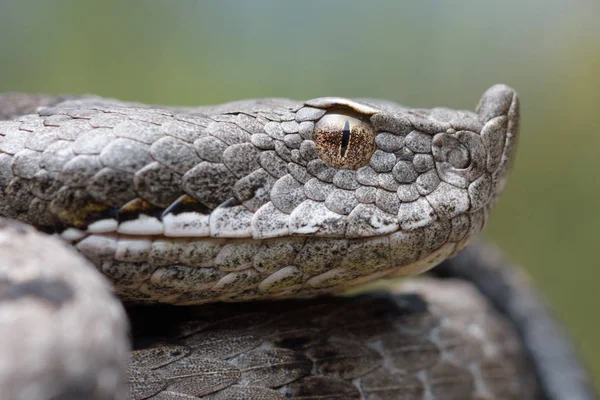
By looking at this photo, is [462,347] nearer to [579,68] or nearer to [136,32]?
[579,68]

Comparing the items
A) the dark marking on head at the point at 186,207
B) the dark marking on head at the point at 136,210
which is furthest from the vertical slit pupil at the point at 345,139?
the dark marking on head at the point at 136,210

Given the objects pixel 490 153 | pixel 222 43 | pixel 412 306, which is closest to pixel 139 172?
pixel 490 153

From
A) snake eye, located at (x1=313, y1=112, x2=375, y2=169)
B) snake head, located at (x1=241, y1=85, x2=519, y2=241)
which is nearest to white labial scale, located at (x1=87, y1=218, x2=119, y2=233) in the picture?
snake head, located at (x1=241, y1=85, x2=519, y2=241)

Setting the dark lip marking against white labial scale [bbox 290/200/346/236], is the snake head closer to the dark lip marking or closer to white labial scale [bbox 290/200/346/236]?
white labial scale [bbox 290/200/346/236]

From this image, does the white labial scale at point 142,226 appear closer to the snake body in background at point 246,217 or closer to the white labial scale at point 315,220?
the snake body in background at point 246,217

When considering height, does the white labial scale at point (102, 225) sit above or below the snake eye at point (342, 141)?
below

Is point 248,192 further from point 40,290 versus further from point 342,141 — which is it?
point 40,290

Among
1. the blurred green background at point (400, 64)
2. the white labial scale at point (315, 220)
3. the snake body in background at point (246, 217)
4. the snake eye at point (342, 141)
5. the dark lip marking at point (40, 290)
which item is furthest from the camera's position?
the blurred green background at point (400, 64)

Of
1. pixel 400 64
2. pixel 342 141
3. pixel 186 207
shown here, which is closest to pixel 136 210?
pixel 186 207
